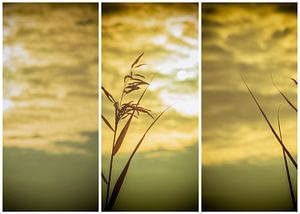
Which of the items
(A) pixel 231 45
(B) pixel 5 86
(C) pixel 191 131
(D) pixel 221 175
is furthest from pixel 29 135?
(A) pixel 231 45

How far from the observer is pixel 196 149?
12.0 feet

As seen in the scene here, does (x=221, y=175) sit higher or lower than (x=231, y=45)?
lower

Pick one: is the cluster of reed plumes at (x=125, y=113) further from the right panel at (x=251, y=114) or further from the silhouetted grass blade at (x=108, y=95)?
the right panel at (x=251, y=114)

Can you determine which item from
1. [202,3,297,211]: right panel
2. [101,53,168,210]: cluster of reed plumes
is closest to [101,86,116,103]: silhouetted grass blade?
[101,53,168,210]: cluster of reed plumes

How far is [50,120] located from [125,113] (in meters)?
0.67

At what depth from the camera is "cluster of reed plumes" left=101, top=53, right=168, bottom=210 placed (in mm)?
3646

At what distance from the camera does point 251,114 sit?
3639mm

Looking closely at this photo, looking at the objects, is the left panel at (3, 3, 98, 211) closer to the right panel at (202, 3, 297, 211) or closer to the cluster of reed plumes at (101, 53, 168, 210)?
the cluster of reed plumes at (101, 53, 168, 210)

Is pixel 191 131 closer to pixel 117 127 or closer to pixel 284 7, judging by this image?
pixel 117 127

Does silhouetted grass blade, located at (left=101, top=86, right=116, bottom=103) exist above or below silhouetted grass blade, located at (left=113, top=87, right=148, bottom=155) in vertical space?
above

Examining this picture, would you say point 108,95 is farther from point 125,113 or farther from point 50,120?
point 50,120

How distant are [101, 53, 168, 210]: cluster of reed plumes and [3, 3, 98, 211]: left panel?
126 millimetres

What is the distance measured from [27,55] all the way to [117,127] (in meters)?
1.03

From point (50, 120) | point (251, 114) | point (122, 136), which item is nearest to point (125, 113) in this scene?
point (122, 136)
